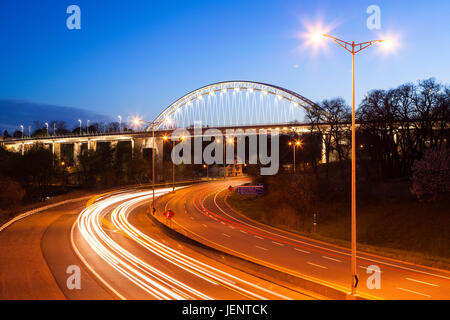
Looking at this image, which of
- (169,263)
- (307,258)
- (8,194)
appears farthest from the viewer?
(8,194)

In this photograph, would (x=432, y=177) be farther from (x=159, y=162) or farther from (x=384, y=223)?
(x=159, y=162)

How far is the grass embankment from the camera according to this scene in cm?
2964

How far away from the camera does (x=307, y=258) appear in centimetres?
2050

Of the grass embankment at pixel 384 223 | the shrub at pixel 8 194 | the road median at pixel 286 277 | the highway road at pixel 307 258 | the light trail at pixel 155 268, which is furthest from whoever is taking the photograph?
the shrub at pixel 8 194

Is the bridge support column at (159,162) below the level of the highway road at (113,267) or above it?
above

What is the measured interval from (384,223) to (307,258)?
58.0ft

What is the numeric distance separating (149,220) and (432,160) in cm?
2694

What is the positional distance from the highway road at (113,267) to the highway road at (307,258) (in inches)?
99.2

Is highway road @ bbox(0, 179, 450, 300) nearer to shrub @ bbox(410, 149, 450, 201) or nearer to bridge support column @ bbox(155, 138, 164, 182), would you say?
shrub @ bbox(410, 149, 450, 201)

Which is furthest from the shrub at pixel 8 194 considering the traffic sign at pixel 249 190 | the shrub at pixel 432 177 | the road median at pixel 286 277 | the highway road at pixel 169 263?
the shrub at pixel 432 177

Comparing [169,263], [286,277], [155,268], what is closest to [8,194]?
[169,263]

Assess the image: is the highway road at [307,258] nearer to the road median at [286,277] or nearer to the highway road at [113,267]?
the road median at [286,277]

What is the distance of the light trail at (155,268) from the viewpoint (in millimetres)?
13578
